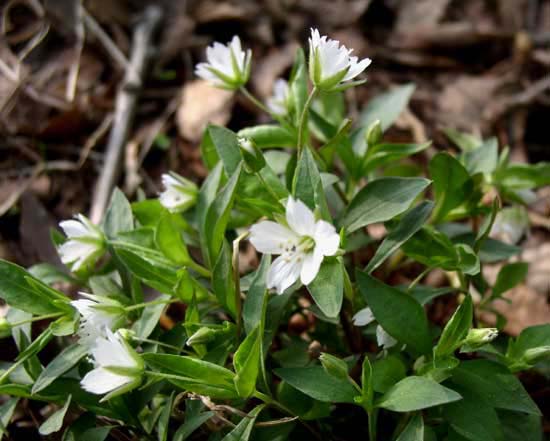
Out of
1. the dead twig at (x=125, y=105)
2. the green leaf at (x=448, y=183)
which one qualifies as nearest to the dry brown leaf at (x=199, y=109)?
the dead twig at (x=125, y=105)

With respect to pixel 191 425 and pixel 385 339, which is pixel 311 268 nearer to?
pixel 385 339

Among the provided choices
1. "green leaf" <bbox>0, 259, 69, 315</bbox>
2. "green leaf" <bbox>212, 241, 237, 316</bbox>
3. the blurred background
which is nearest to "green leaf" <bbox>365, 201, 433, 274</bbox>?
"green leaf" <bbox>212, 241, 237, 316</bbox>

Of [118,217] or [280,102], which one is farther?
[280,102]

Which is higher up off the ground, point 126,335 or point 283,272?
point 283,272

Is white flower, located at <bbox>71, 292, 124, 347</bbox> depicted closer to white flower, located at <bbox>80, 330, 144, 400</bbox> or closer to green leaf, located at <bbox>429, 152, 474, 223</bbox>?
white flower, located at <bbox>80, 330, 144, 400</bbox>

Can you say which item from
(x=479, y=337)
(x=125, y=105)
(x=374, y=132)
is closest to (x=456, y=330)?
(x=479, y=337)

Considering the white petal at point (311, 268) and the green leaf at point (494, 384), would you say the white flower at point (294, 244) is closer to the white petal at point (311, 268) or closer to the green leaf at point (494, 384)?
the white petal at point (311, 268)

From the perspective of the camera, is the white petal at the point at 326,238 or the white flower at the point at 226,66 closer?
the white petal at the point at 326,238
